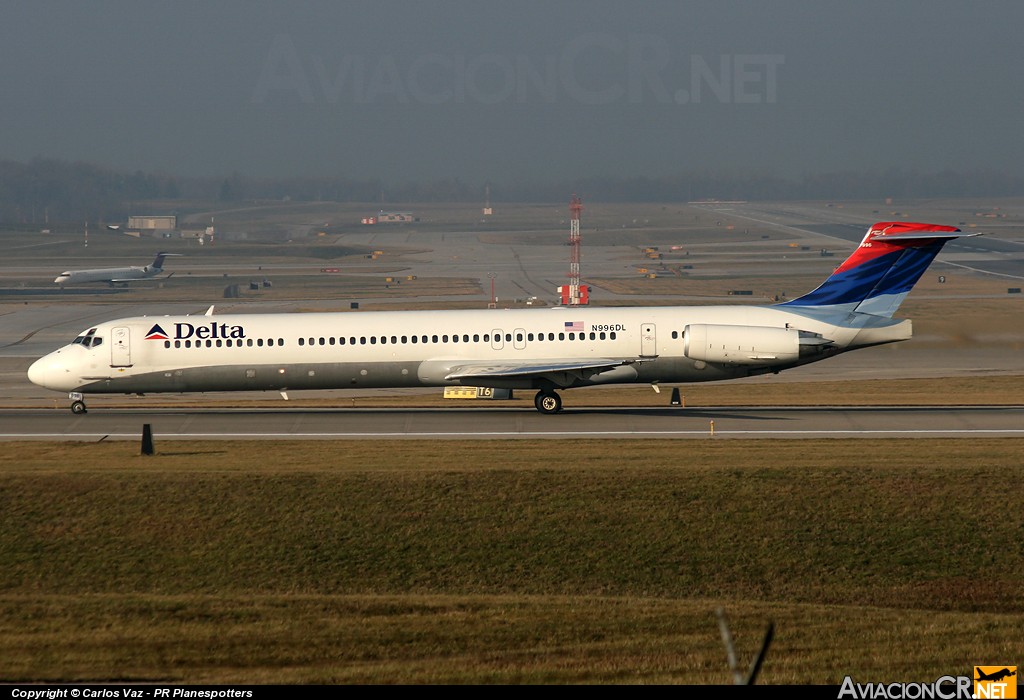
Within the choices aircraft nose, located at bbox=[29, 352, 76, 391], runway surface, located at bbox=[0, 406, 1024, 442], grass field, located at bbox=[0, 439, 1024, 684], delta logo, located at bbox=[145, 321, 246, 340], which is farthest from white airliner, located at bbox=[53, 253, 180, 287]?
grass field, located at bbox=[0, 439, 1024, 684]

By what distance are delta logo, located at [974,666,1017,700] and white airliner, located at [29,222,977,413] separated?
2281 cm

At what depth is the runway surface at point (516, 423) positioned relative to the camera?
33719 millimetres

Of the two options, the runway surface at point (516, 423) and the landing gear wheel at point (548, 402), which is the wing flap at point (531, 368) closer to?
the landing gear wheel at point (548, 402)

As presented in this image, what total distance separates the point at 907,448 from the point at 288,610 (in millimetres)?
18612

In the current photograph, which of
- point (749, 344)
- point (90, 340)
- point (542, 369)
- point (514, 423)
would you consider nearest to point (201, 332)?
point (90, 340)

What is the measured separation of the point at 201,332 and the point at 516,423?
1198 centimetres

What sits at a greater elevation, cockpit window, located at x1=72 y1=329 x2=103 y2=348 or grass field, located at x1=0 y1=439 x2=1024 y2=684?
cockpit window, located at x1=72 y1=329 x2=103 y2=348

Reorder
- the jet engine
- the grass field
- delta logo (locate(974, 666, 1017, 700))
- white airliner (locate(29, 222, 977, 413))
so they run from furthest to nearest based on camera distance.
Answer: white airliner (locate(29, 222, 977, 413))
the jet engine
the grass field
delta logo (locate(974, 666, 1017, 700))

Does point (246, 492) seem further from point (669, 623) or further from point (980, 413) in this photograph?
point (980, 413)

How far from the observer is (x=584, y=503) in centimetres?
2489

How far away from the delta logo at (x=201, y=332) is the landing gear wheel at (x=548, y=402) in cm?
1087

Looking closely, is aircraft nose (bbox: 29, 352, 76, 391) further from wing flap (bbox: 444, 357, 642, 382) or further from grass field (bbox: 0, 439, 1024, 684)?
wing flap (bbox: 444, 357, 642, 382)

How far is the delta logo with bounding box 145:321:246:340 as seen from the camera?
3841 centimetres

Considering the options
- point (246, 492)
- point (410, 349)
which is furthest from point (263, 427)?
point (246, 492)
